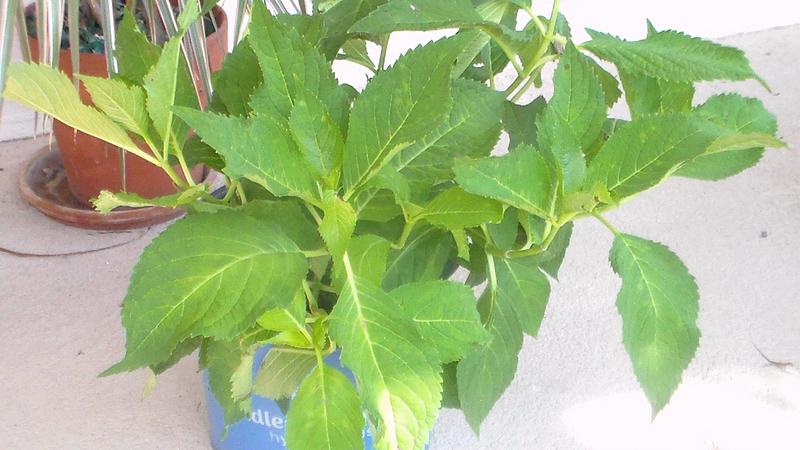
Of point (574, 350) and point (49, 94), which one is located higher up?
point (49, 94)

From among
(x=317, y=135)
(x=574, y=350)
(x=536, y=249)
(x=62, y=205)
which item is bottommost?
(x=574, y=350)

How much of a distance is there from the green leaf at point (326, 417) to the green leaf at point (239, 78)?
164mm

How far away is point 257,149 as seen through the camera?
383mm

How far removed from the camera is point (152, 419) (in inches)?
32.6

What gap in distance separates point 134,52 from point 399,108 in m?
0.16

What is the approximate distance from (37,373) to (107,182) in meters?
0.29

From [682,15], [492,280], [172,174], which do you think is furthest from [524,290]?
[682,15]

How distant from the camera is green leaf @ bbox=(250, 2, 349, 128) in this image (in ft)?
1.31

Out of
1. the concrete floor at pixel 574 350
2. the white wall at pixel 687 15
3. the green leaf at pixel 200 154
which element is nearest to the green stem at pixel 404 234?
the green leaf at pixel 200 154

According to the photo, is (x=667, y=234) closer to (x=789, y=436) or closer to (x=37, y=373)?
(x=789, y=436)

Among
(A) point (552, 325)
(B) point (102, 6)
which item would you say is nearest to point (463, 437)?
(A) point (552, 325)

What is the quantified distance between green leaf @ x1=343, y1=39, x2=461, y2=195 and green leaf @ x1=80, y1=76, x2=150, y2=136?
12cm

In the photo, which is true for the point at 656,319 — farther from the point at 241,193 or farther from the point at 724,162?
the point at 241,193

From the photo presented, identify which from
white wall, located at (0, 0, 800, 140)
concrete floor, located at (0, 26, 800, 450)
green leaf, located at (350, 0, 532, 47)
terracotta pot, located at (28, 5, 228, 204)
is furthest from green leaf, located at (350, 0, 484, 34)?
white wall, located at (0, 0, 800, 140)
